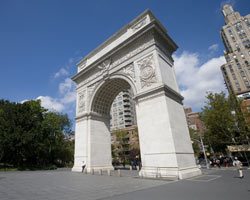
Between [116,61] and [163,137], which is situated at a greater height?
[116,61]

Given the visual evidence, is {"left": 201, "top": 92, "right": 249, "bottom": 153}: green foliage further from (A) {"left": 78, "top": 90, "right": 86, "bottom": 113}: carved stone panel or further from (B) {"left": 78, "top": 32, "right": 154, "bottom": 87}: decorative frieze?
(A) {"left": 78, "top": 90, "right": 86, "bottom": 113}: carved stone panel

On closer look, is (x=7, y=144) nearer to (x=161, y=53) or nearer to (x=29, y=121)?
(x=29, y=121)

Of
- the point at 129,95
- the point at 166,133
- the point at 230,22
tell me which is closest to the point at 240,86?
the point at 230,22

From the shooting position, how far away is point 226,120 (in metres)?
21.3

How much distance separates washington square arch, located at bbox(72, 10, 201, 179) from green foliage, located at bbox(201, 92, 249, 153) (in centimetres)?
1067

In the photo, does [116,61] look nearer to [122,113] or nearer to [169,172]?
[169,172]

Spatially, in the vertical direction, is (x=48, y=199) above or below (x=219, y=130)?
below

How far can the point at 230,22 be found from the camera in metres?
68.8

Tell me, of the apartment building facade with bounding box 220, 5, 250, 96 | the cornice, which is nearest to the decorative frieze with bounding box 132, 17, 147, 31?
the cornice

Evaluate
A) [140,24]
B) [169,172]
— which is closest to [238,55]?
[140,24]

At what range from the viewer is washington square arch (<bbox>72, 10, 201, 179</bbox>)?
38.3ft

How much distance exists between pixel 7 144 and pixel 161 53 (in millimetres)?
23245

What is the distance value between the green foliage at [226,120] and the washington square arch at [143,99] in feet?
35.0

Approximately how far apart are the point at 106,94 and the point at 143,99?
7.89m
